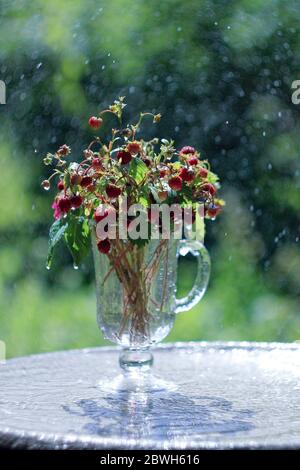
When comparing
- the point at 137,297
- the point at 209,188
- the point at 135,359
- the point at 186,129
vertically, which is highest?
the point at 209,188

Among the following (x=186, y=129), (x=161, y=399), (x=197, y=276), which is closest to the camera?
(x=161, y=399)

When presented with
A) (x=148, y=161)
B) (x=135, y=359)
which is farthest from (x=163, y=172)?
(x=135, y=359)

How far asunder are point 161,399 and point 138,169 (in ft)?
1.03

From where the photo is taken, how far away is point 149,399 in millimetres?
1402

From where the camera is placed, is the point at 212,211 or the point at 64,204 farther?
the point at 212,211

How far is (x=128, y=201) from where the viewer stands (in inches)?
57.6

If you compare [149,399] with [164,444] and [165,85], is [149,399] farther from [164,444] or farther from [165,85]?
[165,85]

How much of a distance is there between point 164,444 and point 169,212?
44 centimetres

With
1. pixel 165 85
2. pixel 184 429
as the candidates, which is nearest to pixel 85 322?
pixel 165 85

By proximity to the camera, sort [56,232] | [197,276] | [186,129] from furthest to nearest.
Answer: [186,129] → [197,276] → [56,232]

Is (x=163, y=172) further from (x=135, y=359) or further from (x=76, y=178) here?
(x=135, y=359)

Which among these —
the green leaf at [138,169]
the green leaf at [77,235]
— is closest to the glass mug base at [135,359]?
the green leaf at [77,235]

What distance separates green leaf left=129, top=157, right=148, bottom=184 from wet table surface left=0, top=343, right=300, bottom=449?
294mm

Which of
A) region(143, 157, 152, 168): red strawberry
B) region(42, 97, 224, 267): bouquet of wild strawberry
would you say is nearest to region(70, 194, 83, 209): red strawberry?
region(42, 97, 224, 267): bouquet of wild strawberry
